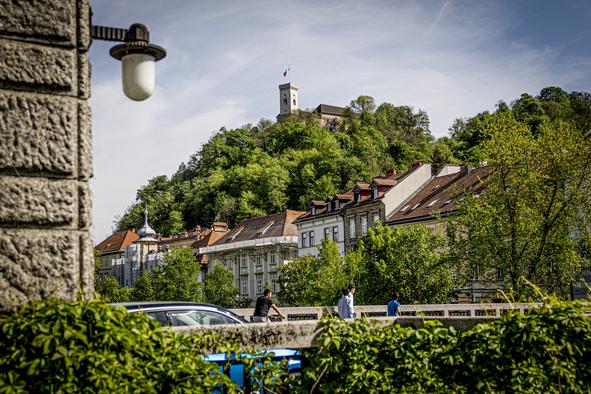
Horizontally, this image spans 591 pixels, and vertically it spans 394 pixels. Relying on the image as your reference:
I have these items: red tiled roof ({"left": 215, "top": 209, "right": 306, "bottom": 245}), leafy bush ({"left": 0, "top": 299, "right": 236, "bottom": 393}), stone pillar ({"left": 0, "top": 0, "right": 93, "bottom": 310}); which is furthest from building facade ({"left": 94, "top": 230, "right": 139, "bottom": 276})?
leafy bush ({"left": 0, "top": 299, "right": 236, "bottom": 393})

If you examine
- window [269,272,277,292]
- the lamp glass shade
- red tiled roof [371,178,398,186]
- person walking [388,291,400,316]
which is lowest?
person walking [388,291,400,316]

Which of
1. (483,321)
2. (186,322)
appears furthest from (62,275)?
(186,322)

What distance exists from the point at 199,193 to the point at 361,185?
57.4 m

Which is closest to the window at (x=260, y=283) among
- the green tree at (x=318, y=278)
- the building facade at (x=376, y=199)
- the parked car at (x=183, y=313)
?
the building facade at (x=376, y=199)

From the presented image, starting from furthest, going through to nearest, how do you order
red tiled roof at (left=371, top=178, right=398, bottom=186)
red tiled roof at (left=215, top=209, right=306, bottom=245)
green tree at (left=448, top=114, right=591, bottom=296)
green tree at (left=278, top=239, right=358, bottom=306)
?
red tiled roof at (left=215, top=209, right=306, bottom=245) < red tiled roof at (left=371, top=178, right=398, bottom=186) < green tree at (left=278, top=239, right=358, bottom=306) < green tree at (left=448, top=114, right=591, bottom=296)

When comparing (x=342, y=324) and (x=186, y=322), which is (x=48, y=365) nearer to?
(x=342, y=324)

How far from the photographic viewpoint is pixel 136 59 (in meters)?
5.62

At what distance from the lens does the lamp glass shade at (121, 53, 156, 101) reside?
5586mm

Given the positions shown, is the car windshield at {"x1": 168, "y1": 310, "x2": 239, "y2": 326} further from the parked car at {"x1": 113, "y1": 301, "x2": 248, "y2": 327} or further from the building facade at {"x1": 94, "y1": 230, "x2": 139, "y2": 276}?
the building facade at {"x1": 94, "y1": 230, "x2": 139, "y2": 276}

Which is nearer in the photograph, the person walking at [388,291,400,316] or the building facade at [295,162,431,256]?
the person walking at [388,291,400,316]

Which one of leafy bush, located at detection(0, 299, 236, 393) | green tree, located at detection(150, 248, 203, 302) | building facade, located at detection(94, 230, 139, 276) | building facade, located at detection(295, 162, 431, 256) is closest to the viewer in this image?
leafy bush, located at detection(0, 299, 236, 393)

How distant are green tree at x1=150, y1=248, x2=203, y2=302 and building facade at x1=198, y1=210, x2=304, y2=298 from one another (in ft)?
31.5

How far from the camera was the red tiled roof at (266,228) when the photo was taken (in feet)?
266

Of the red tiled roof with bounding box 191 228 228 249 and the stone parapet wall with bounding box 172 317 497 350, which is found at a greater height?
the red tiled roof with bounding box 191 228 228 249
